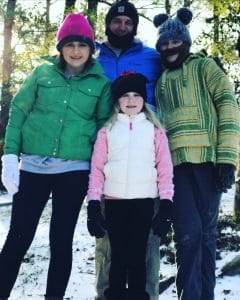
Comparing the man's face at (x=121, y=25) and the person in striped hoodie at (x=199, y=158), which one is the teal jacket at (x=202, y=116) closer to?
the person in striped hoodie at (x=199, y=158)

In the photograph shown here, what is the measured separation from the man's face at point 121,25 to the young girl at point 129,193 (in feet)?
3.22

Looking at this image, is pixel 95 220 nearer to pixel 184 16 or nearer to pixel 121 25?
pixel 121 25

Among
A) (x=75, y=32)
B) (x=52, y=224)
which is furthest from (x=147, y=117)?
(x=52, y=224)

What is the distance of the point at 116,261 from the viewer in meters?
3.33

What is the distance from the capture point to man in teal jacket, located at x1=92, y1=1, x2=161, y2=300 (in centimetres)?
375

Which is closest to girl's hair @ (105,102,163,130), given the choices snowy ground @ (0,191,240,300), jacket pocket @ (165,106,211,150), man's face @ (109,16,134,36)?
jacket pocket @ (165,106,211,150)

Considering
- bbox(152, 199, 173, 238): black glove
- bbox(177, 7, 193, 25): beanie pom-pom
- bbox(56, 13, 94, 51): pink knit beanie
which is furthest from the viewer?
bbox(177, 7, 193, 25): beanie pom-pom

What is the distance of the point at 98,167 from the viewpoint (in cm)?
334

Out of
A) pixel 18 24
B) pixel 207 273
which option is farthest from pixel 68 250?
pixel 18 24

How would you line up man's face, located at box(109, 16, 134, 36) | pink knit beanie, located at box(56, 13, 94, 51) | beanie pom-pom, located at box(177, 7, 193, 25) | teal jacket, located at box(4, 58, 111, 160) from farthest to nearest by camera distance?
man's face, located at box(109, 16, 134, 36)
beanie pom-pom, located at box(177, 7, 193, 25)
pink knit beanie, located at box(56, 13, 94, 51)
teal jacket, located at box(4, 58, 111, 160)

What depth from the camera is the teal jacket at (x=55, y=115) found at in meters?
3.36

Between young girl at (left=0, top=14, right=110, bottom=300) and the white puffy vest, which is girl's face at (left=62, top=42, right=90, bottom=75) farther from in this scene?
the white puffy vest

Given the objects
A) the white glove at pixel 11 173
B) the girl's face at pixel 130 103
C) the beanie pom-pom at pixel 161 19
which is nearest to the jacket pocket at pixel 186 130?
the girl's face at pixel 130 103

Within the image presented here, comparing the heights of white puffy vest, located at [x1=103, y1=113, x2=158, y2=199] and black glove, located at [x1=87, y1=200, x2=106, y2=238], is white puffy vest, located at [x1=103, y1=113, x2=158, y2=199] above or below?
above
